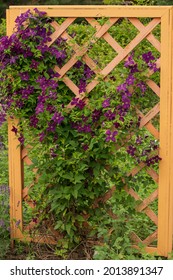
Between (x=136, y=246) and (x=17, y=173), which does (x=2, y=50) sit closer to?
(x=17, y=173)

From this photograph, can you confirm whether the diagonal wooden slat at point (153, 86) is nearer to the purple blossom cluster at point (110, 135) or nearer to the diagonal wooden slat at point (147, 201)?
the purple blossom cluster at point (110, 135)

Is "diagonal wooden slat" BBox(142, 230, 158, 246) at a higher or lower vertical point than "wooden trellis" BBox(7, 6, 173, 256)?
lower

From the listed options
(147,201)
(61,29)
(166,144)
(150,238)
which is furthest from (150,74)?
(150,238)

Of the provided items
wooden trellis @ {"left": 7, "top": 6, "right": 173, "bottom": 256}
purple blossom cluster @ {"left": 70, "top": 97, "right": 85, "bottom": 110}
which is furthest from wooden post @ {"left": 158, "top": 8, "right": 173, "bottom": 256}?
purple blossom cluster @ {"left": 70, "top": 97, "right": 85, "bottom": 110}

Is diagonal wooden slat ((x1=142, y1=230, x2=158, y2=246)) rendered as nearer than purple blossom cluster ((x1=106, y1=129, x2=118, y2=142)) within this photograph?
No

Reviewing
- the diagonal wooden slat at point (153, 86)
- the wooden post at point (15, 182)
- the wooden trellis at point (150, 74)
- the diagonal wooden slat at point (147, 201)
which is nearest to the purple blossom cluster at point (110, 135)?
the wooden trellis at point (150, 74)

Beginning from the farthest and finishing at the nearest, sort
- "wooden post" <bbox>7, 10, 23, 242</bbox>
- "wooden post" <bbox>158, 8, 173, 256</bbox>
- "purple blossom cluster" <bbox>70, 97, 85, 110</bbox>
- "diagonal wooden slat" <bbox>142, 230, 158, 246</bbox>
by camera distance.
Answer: "wooden post" <bbox>7, 10, 23, 242</bbox> → "diagonal wooden slat" <bbox>142, 230, 158, 246</bbox> → "purple blossom cluster" <bbox>70, 97, 85, 110</bbox> → "wooden post" <bbox>158, 8, 173, 256</bbox>

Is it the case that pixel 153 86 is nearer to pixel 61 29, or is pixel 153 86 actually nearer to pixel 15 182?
pixel 61 29

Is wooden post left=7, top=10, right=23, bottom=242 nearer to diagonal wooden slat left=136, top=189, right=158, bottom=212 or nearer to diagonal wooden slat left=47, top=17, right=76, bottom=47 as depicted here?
diagonal wooden slat left=47, top=17, right=76, bottom=47

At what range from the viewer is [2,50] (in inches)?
133

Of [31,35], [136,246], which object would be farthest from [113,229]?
[31,35]

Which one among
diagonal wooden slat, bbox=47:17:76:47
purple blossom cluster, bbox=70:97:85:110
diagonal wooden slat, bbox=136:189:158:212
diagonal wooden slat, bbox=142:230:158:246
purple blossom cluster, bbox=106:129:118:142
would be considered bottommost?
diagonal wooden slat, bbox=142:230:158:246

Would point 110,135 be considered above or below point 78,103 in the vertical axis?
below

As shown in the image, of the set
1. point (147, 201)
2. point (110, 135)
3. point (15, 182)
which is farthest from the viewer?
point (15, 182)
